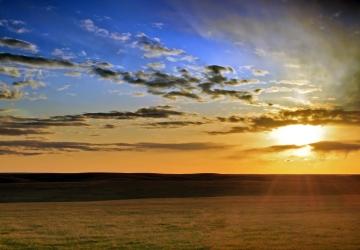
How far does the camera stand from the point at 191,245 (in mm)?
29312

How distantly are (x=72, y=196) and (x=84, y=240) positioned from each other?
67.4 metres

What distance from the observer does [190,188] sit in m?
120

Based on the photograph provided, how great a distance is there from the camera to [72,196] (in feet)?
320

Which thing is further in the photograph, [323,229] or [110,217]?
[110,217]

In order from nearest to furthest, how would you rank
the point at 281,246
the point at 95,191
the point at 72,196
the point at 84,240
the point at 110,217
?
the point at 281,246
the point at 84,240
the point at 110,217
the point at 72,196
the point at 95,191

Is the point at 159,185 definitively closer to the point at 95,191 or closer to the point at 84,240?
the point at 95,191

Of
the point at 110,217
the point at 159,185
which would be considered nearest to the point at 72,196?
the point at 159,185

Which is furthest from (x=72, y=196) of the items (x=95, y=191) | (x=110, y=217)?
(x=110, y=217)

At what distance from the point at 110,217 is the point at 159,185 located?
7556cm

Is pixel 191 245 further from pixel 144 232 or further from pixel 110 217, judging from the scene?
pixel 110 217

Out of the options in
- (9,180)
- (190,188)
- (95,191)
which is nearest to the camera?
(95,191)

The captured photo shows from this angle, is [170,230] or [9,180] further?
[9,180]

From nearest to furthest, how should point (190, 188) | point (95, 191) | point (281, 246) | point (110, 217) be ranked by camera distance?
point (281, 246) < point (110, 217) < point (95, 191) < point (190, 188)

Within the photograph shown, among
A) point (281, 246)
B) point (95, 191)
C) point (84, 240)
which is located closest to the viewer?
point (281, 246)
